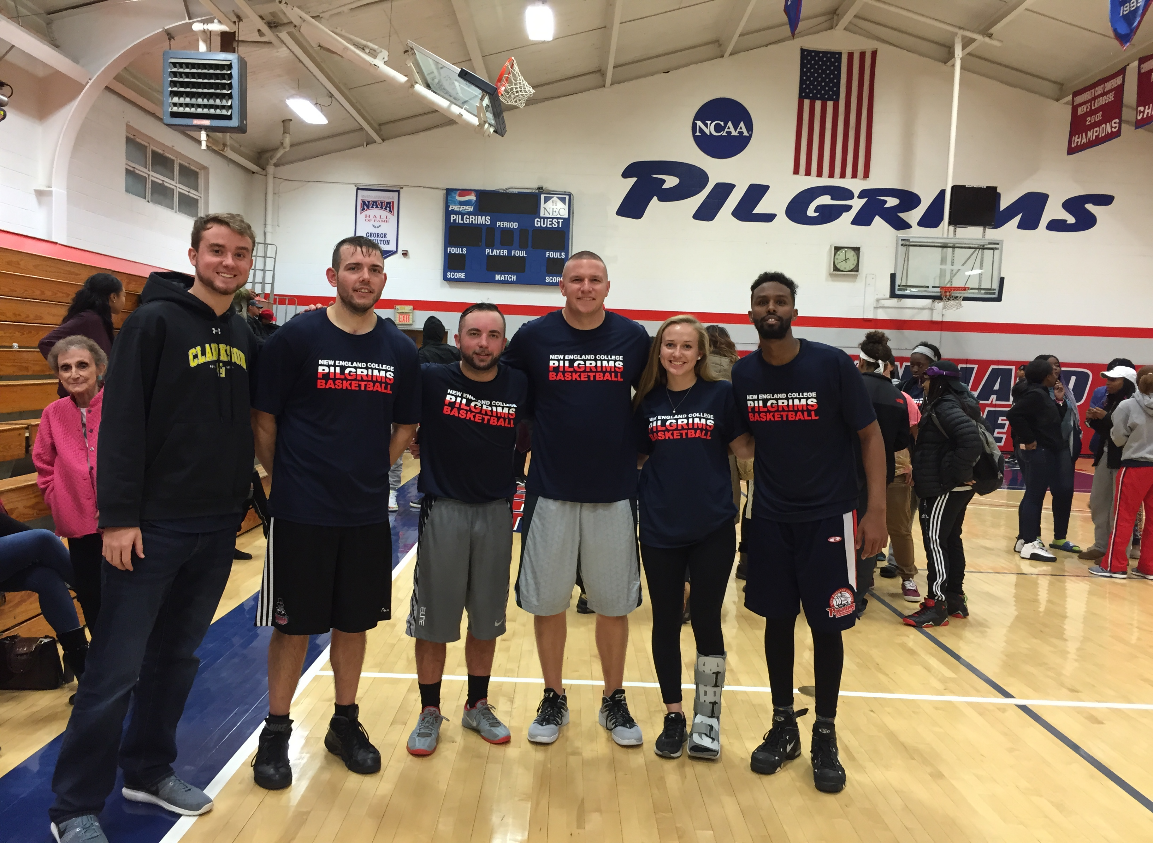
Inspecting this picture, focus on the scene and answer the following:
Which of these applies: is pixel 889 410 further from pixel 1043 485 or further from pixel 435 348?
pixel 435 348

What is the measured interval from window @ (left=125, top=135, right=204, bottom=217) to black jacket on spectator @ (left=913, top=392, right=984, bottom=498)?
9741 millimetres

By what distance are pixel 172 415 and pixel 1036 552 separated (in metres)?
7.33

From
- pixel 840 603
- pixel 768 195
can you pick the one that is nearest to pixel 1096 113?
pixel 768 195

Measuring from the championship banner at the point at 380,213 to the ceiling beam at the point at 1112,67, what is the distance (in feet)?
38.5

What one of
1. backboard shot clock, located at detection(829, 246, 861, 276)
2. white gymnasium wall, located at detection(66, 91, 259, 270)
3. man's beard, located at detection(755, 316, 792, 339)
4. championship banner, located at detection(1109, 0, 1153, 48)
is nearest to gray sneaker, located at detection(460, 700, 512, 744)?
man's beard, located at detection(755, 316, 792, 339)

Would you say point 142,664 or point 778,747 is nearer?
point 142,664

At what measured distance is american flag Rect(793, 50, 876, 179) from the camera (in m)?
13.2

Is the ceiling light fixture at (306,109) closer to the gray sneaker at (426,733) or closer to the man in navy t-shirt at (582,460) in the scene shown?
the man in navy t-shirt at (582,460)

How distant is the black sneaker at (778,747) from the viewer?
2922 millimetres

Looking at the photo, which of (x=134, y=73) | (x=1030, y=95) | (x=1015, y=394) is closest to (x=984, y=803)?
(x=1015, y=394)

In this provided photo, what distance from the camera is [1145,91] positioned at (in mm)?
10773

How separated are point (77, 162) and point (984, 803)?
1015 centimetres

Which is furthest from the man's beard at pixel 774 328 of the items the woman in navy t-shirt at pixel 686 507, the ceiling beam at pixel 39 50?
the ceiling beam at pixel 39 50

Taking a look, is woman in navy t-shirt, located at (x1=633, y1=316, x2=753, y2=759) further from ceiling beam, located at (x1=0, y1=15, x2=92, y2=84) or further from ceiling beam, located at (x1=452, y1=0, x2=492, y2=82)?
ceiling beam, located at (x1=452, y1=0, x2=492, y2=82)
